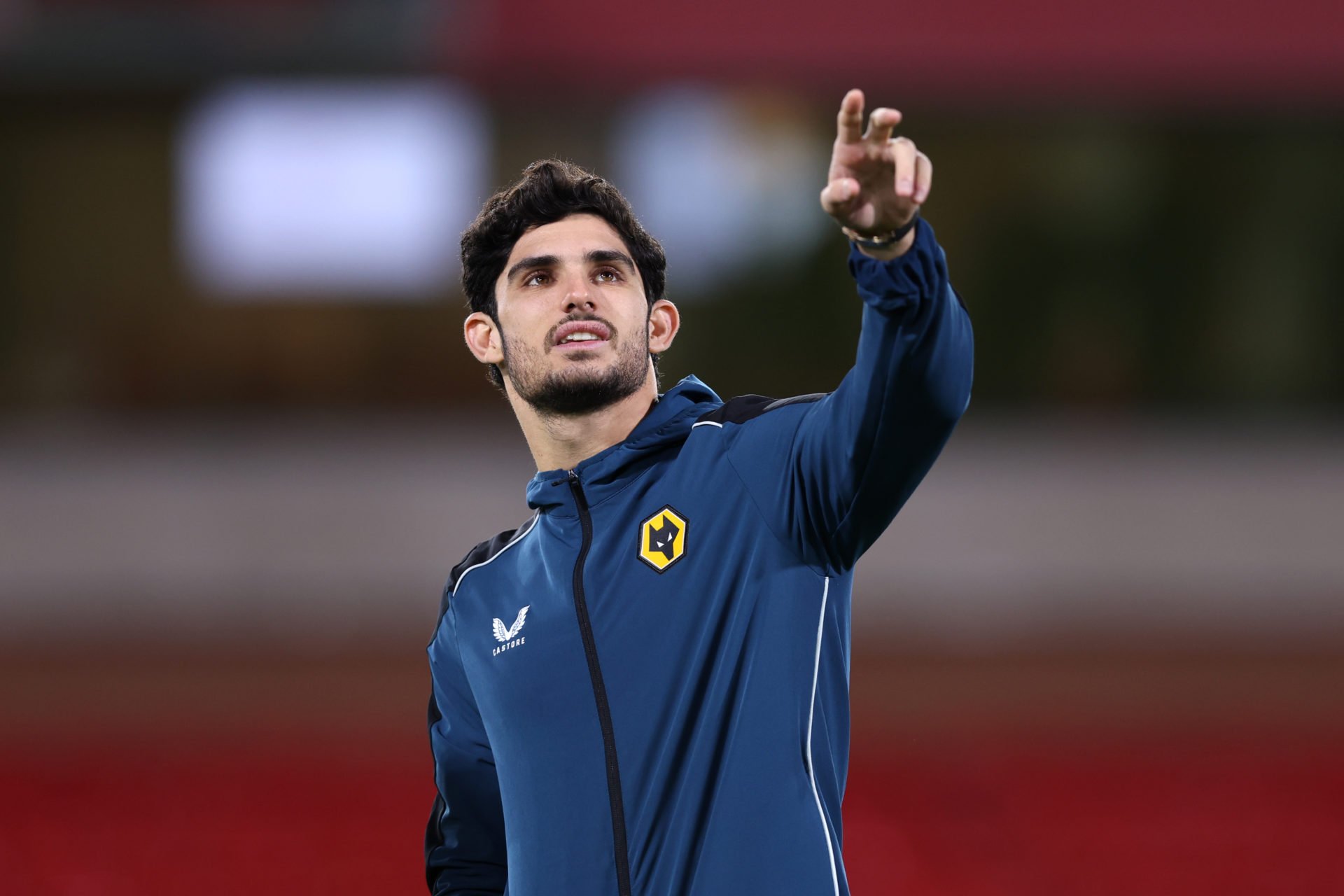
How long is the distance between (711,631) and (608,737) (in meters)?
0.22

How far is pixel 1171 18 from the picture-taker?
1148cm

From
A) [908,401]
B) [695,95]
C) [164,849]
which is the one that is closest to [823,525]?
[908,401]

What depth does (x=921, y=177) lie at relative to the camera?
6.03 feet

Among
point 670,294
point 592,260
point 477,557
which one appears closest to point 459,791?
point 477,557

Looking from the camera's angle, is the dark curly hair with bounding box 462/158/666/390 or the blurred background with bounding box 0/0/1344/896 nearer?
the dark curly hair with bounding box 462/158/666/390

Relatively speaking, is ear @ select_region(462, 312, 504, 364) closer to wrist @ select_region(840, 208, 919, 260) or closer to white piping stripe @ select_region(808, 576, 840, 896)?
white piping stripe @ select_region(808, 576, 840, 896)

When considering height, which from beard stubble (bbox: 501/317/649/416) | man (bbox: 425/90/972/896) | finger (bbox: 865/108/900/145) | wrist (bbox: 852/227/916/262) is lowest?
man (bbox: 425/90/972/896)

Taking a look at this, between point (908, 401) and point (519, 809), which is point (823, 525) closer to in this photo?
point (908, 401)

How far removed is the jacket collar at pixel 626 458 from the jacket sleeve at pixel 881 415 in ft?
0.85

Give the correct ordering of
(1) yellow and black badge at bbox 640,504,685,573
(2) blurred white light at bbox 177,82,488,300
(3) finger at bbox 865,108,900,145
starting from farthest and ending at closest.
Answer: (2) blurred white light at bbox 177,82,488,300 → (1) yellow and black badge at bbox 640,504,685,573 → (3) finger at bbox 865,108,900,145

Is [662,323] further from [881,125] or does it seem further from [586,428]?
[881,125]

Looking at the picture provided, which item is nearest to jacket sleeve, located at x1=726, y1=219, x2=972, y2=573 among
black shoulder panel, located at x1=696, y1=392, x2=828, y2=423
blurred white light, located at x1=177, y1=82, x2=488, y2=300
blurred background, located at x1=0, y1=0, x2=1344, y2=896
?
black shoulder panel, located at x1=696, y1=392, x2=828, y2=423

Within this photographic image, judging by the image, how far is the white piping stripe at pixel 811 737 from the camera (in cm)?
209

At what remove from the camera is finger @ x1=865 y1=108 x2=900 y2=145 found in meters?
1.77
